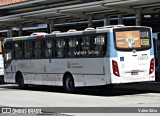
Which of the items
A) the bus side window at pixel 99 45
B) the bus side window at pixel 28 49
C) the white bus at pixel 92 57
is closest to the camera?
the white bus at pixel 92 57

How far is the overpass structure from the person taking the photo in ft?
76.8

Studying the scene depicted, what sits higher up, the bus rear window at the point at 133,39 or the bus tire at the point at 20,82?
the bus rear window at the point at 133,39

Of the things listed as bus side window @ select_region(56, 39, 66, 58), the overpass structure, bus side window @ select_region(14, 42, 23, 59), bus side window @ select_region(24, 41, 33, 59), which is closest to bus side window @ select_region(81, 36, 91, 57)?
bus side window @ select_region(56, 39, 66, 58)

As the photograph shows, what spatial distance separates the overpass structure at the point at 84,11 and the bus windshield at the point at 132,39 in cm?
429

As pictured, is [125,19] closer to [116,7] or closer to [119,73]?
[116,7]

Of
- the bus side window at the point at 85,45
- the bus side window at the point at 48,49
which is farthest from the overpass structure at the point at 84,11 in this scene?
the bus side window at the point at 85,45

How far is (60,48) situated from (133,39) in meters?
3.79

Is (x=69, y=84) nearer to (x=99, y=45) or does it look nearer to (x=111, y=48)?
(x=99, y=45)

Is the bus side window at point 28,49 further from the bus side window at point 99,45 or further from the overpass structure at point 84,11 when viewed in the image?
the bus side window at point 99,45

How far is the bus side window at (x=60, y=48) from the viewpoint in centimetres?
1962

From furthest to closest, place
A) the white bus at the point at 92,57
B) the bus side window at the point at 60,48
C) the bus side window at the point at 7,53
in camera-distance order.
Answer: the bus side window at the point at 7,53 → the bus side window at the point at 60,48 → the white bus at the point at 92,57

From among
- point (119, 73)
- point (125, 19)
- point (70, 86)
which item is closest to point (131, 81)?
point (119, 73)

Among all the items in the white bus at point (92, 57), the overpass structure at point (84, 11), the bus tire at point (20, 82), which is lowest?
the bus tire at point (20, 82)

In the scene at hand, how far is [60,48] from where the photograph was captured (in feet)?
64.9
